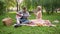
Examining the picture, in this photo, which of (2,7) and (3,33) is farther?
(2,7)

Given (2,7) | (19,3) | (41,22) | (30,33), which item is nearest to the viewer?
(30,33)

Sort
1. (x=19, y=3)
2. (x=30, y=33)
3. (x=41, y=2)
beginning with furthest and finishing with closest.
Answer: (x=19, y=3), (x=41, y=2), (x=30, y=33)

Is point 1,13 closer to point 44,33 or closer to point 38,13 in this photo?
point 38,13

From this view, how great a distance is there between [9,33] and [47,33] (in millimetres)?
1777

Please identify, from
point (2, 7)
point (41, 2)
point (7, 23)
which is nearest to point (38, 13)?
point (7, 23)

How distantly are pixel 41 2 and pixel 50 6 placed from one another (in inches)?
54.3

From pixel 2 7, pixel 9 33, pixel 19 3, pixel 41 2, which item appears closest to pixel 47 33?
pixel 9 33

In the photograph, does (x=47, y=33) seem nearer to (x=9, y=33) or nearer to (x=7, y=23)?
(x=9, y=33)

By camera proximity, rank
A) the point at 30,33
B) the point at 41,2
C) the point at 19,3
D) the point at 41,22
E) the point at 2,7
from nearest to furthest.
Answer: the point at 30,33 < the point at 41,22 < the point at 2,7 < the point at 41,2 < the point at 19,3

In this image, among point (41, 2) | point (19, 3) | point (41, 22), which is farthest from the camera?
point (19, 3)

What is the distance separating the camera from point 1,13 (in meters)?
21.4

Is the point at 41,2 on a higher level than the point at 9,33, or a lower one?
higher

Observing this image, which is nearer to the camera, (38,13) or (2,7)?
(38,13)

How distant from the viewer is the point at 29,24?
1205 centimetres
